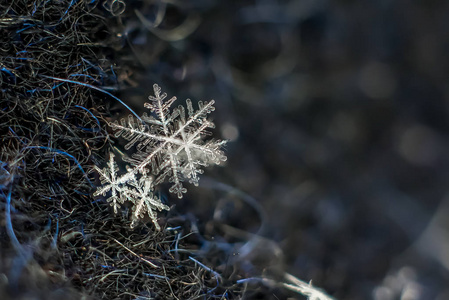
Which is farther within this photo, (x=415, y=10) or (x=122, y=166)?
(x=122, y=166)

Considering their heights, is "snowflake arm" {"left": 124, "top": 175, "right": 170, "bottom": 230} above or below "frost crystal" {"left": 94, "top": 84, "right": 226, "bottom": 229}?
below

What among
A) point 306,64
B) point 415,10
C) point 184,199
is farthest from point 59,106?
point 415,10

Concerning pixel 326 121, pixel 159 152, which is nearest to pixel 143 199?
pixel 159 152

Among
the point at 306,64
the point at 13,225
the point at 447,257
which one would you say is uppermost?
the point at 306,64

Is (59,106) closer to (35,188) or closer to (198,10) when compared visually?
(35,188)

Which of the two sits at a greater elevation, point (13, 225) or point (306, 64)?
point (306, 64)
